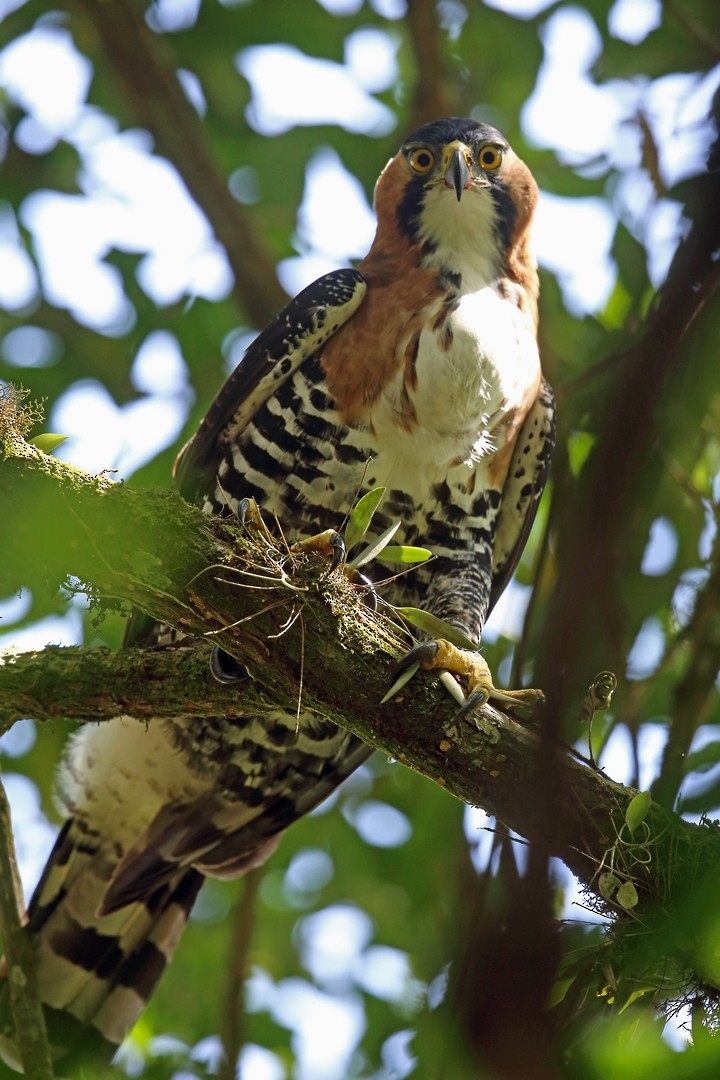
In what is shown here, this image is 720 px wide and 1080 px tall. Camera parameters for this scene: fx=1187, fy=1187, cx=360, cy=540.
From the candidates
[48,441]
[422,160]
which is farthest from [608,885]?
[422,160]

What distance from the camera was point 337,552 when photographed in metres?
2.67

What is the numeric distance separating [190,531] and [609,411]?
5.82 feet

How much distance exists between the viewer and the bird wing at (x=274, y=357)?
364cm

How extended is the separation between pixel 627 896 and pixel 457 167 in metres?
2.58

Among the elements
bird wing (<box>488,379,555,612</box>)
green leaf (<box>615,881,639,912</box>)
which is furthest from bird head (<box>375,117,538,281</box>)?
green leaf (<box>615,881,639,912</box>)

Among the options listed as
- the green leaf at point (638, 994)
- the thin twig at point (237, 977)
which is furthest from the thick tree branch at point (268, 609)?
the thin twig at point (237, 977)

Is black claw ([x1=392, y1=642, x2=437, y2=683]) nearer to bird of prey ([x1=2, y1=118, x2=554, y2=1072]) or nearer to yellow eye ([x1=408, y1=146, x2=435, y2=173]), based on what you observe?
bird of prey ([x1=2, y1=118, x2=554, y2=1072])

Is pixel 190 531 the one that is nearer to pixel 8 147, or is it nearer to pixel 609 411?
pixel 609 411

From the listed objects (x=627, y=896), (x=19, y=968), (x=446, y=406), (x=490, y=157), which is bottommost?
(x=19, y=968)

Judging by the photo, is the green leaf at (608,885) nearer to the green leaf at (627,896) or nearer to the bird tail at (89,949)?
the green leaf at (627,896)

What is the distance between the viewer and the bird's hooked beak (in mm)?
3967

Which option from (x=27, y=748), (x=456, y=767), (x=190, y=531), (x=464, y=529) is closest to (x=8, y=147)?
(x=27, y=748)

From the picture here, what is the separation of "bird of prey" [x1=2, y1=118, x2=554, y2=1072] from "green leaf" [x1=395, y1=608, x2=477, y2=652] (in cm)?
58

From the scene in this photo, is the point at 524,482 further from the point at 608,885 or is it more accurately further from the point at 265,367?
the point at 608,885
